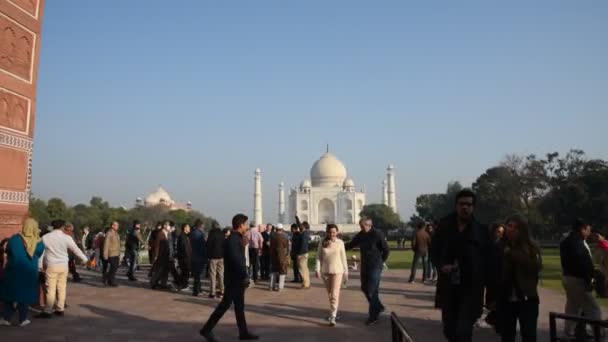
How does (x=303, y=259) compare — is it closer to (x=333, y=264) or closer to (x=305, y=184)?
(x=333, y=264)

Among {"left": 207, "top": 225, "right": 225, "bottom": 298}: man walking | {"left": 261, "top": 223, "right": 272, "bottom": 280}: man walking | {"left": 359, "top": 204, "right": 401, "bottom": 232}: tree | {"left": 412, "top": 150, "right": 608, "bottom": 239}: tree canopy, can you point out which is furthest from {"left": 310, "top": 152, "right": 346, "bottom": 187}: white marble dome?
{"left": 207, "top": 225, "right": 225, "bottom": 298}: man walking

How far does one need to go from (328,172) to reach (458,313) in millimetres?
82364

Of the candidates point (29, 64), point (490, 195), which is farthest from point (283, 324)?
point (490, 195)

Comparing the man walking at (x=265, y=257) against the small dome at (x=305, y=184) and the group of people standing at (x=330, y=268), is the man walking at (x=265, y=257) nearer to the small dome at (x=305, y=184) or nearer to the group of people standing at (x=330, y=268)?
the group of people standing at (x=330, y=268)

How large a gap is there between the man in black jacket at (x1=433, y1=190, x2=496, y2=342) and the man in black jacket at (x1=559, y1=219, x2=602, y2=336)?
2594 millimetres

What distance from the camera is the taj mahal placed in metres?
83.5

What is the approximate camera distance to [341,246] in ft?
25.5

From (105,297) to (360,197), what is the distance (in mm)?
76525

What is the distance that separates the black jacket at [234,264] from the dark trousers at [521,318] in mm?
Answer: 2918

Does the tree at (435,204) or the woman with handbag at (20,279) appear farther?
the tree at (435,204)

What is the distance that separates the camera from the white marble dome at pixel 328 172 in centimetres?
8619

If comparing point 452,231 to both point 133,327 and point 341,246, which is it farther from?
point 133,327

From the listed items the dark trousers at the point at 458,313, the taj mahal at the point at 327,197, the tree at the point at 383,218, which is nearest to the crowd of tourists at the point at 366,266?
the dark trousers at the point at 458,313

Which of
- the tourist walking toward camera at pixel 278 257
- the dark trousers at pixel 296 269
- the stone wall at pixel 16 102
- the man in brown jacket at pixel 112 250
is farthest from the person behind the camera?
the dark trousers at pixel 296 269
